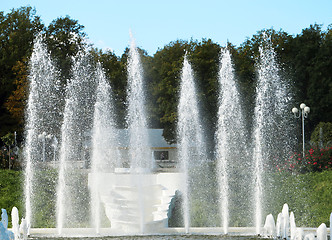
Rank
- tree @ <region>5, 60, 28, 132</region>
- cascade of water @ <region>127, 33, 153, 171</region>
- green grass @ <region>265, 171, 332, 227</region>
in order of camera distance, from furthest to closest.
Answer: tree @ <region>5, 60, 28, 132</region>, cascade of water @ <region>127, 33, 153, 171</region>, green grass @ <region>265, 171, 332, 227</region>

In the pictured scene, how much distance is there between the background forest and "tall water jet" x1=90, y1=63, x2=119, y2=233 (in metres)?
2.78

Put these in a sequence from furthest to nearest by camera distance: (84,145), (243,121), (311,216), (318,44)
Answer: (318,44) < (84,145) < (243,121) < (311,216)

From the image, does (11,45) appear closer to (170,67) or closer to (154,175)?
(170,67)

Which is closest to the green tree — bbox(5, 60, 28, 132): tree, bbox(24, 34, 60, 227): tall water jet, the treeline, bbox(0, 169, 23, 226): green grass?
the treeline

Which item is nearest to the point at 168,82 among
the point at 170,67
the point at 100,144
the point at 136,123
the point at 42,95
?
the point at 170,67

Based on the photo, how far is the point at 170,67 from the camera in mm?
34969

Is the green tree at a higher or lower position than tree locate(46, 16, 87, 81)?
lower

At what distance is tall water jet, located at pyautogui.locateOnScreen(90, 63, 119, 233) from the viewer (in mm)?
15422

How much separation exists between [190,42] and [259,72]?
6.75 metres

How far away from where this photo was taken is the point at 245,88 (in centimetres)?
3186

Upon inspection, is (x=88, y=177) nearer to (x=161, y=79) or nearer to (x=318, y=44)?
(x=161, y=79)

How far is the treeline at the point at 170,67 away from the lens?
3344 centimetres

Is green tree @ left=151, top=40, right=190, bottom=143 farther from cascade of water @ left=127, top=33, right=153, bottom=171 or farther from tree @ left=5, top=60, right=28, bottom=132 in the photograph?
cascade of water @ left=127, top=33, right=153, bottom=171

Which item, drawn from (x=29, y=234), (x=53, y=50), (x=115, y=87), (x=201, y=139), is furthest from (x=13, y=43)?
(x=29, y=234)
